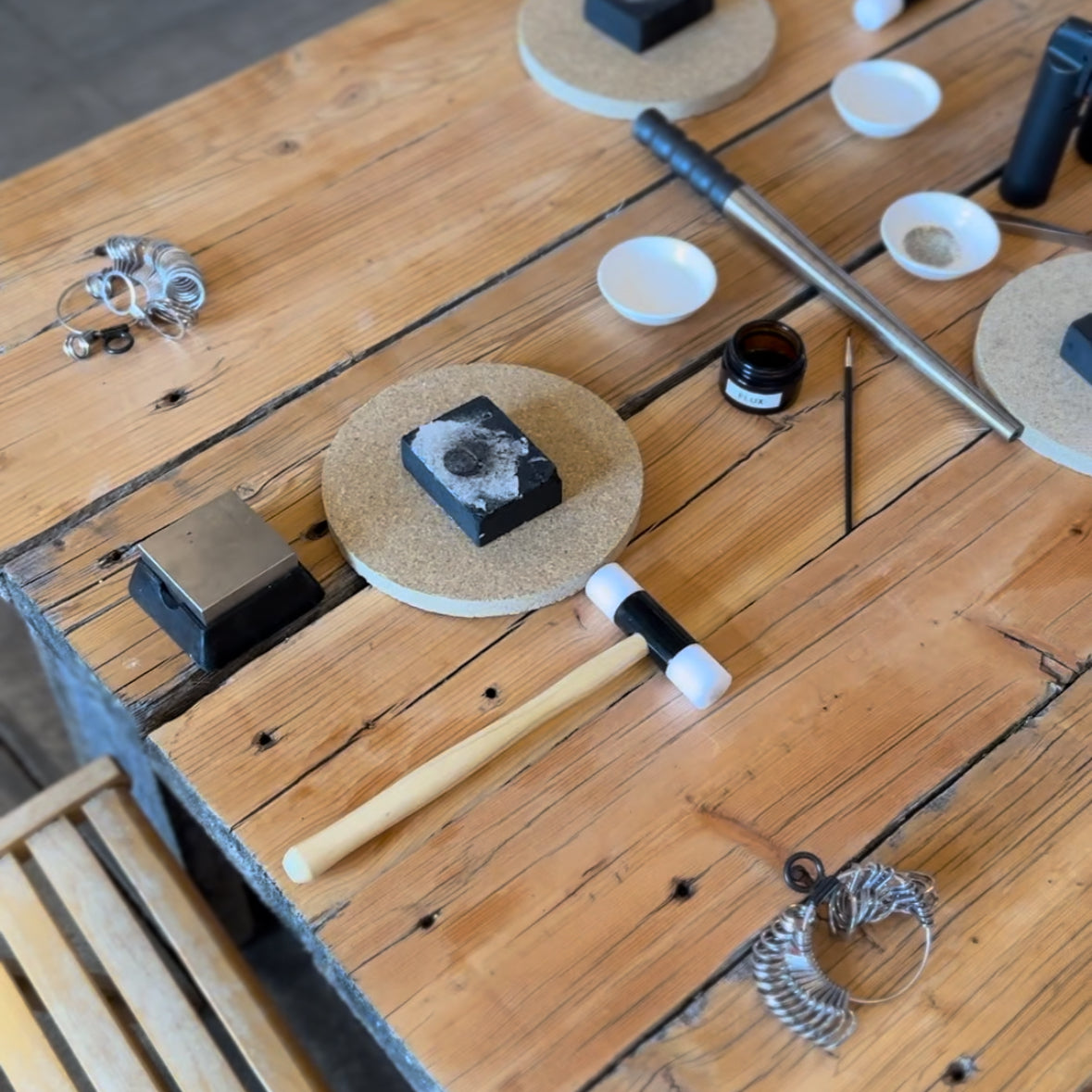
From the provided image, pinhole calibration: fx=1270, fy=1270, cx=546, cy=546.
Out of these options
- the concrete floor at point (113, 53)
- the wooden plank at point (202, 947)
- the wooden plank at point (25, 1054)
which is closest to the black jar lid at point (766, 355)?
the wooden plank at point (202, 947)

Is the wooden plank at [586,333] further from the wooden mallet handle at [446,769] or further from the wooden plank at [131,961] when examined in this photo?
the wooden plank at [131,961]

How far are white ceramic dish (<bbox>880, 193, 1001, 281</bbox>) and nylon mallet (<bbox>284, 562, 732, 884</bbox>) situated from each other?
449 mm

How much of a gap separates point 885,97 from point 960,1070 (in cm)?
96

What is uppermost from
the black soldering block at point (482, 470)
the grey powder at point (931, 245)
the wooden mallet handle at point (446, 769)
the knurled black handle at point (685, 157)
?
the knurled black handle at point (685, 157)

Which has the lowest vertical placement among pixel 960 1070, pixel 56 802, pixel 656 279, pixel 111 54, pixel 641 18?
pixel 111 54

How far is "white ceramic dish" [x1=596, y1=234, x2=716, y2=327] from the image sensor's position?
1135 mm

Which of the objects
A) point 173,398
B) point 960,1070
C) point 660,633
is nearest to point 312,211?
point 173,398

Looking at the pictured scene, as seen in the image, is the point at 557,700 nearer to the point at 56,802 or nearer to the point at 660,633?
the point at 660,633

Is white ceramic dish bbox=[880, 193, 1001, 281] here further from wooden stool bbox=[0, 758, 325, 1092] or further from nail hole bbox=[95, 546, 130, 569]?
wooden stool bbox=[0, 758, 325, 1092]

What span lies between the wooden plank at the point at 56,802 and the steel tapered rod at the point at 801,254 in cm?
79

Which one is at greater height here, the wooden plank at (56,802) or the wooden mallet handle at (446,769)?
the wooden mallet handle at (446,769)

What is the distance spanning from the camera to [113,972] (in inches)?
42.8

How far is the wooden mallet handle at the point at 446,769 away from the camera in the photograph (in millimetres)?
824

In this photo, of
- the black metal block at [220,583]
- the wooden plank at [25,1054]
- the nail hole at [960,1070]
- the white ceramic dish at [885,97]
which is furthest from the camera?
the white ceramic dish at [885,97]
